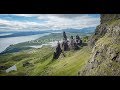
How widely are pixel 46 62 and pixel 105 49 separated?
248 centimetres

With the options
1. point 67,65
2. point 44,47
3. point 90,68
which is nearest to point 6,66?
point 44,47

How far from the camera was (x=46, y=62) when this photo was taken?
8414 millimetres

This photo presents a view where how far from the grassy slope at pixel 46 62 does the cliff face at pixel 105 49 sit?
0.36 meters

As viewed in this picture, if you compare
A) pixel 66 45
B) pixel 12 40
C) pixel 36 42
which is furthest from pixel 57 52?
pixel 12 40

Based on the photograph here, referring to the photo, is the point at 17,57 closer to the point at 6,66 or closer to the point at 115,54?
the point at 6,66

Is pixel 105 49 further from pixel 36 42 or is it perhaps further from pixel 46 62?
pixel 36 42

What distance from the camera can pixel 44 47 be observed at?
8.62m

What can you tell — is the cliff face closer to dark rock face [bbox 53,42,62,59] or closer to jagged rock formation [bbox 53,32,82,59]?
jagged rock formation [bbox 53,32,82,59]

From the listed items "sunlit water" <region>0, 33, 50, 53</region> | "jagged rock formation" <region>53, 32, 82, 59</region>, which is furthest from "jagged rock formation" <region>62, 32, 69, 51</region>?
"sunlit water" <region>0, 33, 50, 53</region>

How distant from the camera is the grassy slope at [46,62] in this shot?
8109 millimetres

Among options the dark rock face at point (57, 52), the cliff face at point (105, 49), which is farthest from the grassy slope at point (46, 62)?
the cliff face at point (105, 49)
